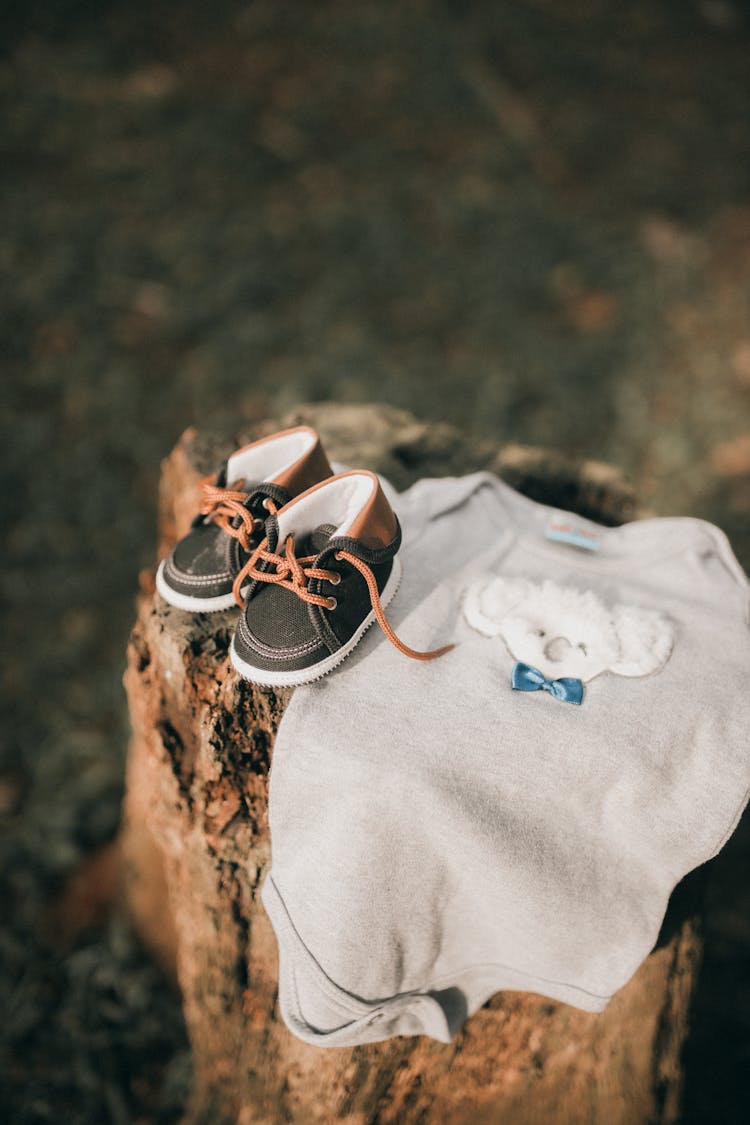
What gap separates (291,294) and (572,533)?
2.86 m

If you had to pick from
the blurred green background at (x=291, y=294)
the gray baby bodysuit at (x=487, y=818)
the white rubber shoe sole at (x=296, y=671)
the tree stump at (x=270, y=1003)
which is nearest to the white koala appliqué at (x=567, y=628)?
the gray baby bodysuit at (x=487, y=818)

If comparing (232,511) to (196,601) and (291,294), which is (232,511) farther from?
(291,294)

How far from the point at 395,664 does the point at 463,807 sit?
261mm

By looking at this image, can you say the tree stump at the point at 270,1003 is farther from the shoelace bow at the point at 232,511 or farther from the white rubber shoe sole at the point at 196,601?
the shoelace bow at the point at 232,511

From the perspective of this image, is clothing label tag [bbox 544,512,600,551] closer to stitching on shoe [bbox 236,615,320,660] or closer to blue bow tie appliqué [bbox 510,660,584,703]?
blue bow tie appliqué [bbox 510,660,584,703]

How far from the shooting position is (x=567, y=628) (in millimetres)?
1238

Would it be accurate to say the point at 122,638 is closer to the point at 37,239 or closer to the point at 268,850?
the point at 268,850

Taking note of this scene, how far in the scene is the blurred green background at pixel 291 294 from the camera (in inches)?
78.1

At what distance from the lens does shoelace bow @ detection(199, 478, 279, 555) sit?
1185mm

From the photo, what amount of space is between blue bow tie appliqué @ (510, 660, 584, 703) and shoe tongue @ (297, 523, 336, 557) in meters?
0.41

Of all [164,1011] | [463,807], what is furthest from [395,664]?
[164,1011]

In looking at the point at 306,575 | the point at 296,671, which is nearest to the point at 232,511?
the point at 306,575

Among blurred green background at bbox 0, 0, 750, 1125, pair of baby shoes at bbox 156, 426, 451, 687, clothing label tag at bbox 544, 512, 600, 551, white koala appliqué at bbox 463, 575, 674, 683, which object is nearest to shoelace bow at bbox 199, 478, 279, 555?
pair of baby shoes at bbox 156, 426, 451, 687

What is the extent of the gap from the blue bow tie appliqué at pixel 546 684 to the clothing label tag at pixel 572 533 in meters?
0.41
